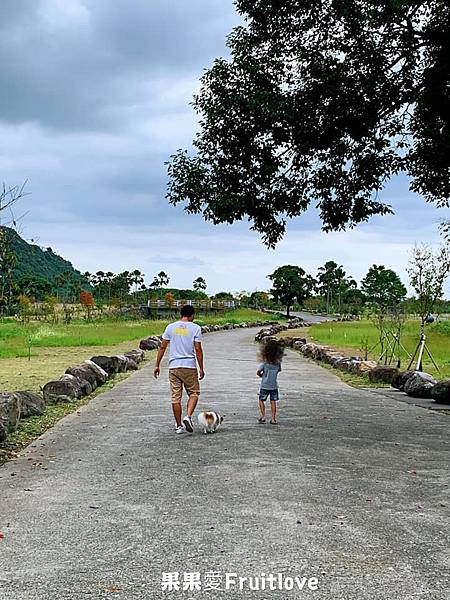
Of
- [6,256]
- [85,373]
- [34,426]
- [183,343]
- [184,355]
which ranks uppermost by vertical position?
[6,256]

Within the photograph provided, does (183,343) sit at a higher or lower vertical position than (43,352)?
higher

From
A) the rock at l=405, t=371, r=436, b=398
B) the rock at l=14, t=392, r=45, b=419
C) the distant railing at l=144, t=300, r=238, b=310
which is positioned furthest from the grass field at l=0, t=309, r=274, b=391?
the distant railing at l=144, t=300, r=238, b=310

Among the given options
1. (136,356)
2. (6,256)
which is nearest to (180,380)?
(6,256)

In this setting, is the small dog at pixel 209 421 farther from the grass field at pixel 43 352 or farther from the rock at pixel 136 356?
the rock at pixel 136 356

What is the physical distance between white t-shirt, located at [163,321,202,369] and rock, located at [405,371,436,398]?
6.42 meters

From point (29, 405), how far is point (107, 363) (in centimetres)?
668

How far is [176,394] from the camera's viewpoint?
9.49 meters

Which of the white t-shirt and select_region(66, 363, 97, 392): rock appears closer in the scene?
the white t-shirt

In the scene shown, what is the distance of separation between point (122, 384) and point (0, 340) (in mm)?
16866

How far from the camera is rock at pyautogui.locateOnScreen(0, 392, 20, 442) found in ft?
29.4

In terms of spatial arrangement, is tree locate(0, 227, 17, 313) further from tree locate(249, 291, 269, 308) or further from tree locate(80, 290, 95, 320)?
tree locate(249, 291, 269, 308)

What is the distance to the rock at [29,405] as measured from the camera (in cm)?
1049

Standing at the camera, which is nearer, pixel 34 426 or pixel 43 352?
pixel 34 426

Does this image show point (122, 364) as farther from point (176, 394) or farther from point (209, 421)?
point (209, 421)
